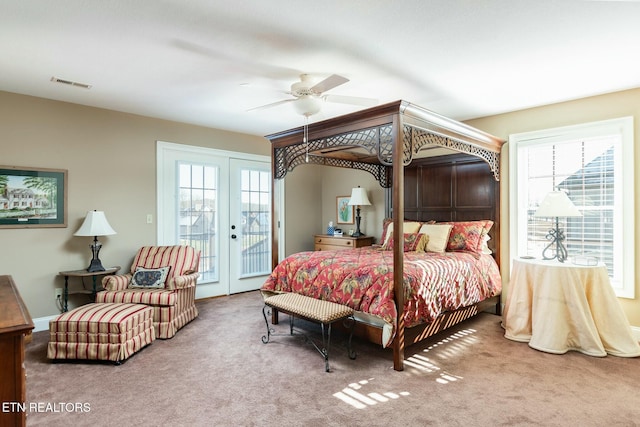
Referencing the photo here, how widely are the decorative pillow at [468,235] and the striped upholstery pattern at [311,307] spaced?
1.96m

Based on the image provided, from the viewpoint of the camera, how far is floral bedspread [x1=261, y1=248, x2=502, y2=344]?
292cm

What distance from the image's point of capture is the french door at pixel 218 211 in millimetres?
4855

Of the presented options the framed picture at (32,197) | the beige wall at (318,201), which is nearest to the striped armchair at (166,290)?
the framed picture at (32,197)

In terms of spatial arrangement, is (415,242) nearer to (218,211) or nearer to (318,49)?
(318,49)

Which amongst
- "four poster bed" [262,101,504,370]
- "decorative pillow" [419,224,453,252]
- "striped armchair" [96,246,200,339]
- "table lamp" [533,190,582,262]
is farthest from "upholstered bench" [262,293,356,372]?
"table lamp" [533,190,582,262]

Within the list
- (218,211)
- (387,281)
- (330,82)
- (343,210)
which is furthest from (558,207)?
(218,211)

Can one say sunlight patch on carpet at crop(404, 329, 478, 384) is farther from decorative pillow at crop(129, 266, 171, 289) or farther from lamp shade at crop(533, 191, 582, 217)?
decorative pillow at crop(129, 266, 171, 289)

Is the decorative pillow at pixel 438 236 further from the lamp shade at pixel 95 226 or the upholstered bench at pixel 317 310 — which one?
the lamp shade at pixel 95 226

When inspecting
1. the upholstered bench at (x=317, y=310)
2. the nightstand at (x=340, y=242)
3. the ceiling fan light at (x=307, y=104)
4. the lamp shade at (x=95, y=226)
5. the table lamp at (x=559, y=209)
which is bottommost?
the upholstered bench at (x=317, y=310)

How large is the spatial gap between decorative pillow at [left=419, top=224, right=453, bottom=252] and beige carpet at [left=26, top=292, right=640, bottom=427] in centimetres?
113

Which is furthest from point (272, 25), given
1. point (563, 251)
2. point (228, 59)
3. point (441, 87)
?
point (563, 251)

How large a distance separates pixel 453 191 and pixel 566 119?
1.50m

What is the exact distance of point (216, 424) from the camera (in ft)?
6.79

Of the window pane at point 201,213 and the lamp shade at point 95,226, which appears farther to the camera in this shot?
the window pane at point 201,213
